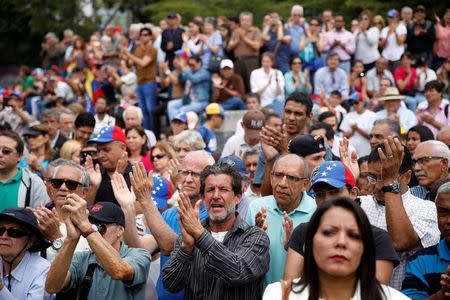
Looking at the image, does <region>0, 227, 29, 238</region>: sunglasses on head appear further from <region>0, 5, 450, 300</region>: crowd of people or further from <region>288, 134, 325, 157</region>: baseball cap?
<region>288, 134, 325, 157</region>: baseball cap

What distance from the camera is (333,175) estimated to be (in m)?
7.41

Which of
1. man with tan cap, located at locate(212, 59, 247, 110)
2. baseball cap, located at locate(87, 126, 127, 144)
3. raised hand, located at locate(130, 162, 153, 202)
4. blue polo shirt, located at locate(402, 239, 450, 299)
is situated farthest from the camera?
man with tan cap, located at locate(212, 59, 247, 110)

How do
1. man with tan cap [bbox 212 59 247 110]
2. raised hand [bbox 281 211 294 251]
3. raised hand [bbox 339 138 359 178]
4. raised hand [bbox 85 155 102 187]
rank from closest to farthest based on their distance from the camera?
raised hand [bbox 281 211 294 251] < raised hand [bbox 339 138 359 178] < raised hand [bbox 85 155 102 187] < man with tan cap [bbox 212 59 247 110]

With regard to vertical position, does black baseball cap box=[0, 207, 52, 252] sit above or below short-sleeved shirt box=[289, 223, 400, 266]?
below

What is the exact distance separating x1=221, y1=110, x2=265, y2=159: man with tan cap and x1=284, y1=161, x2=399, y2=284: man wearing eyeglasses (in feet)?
13.2

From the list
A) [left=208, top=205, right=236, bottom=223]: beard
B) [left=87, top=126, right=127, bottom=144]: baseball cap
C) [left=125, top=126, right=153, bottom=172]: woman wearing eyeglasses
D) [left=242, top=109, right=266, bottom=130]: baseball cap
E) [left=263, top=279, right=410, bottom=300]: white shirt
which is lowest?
[left=125, top=126, right=153, bottom=172]: woman wearing eyeglasses

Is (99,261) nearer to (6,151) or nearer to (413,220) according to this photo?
(413,220)

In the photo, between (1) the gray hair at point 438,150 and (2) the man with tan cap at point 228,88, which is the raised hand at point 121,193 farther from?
(2) the man with tan cap at point 228,88

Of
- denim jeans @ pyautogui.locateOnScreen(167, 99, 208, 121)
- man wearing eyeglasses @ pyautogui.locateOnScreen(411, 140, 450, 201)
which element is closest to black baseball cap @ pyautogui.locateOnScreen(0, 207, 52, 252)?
man wearing eyeglasses @ pyautogui.locateOnScreen(411, 140, 450, 201)

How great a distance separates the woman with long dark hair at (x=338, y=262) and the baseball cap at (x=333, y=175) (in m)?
1.76

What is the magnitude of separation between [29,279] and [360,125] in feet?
31.6

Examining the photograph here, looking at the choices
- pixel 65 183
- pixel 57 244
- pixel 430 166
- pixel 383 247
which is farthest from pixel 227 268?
pixel 430 166

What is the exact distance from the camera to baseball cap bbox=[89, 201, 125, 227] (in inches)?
305

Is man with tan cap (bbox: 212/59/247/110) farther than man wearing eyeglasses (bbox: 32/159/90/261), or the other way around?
man with tan cap (bbox: 212/59/247/110)
